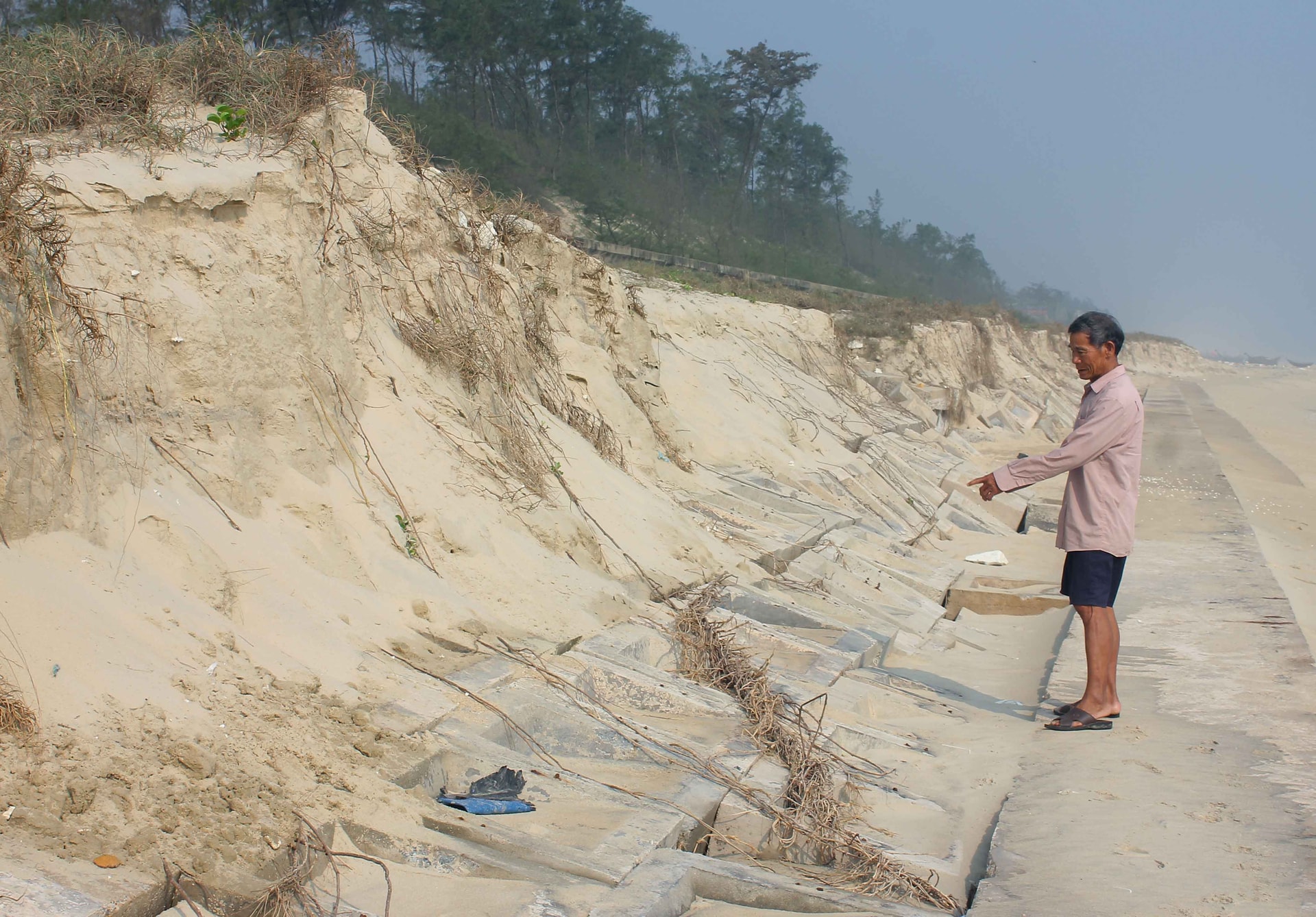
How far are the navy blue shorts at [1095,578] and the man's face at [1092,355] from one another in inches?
31.6

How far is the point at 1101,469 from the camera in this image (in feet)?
15.1

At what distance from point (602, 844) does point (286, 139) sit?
13.1 feet

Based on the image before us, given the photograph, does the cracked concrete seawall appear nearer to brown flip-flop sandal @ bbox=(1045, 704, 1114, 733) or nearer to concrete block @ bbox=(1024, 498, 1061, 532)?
brown flip-flop sandal @ bbox=(1045, 704, 1114, 733)

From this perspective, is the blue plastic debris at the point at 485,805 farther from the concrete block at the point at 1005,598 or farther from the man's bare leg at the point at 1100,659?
the concrete block at the point at 1005,598

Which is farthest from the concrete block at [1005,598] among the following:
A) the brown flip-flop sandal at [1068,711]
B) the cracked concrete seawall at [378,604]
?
the brown flip-flop sandal at [1068,711]

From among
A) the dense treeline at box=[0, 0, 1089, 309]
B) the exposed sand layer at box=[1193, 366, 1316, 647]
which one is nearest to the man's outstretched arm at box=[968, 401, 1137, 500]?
the exposed sand layer at box=[1193, 366, 1316, 647]

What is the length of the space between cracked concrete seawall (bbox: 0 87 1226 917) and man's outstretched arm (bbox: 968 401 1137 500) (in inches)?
48.0

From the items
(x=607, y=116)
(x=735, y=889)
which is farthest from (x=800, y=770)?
(x=607, y=116)

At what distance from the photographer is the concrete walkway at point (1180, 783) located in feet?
10.3

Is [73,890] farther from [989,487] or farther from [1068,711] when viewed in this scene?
[1068,711]

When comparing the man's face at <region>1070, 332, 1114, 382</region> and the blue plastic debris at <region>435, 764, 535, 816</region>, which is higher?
the man's face at <region>1070, 332, 1114, 382</region>

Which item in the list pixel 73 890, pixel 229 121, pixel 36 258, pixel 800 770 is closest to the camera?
pixel 73 890

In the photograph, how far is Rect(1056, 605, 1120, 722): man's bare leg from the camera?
4.59 metres

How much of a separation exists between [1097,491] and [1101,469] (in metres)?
0.10
